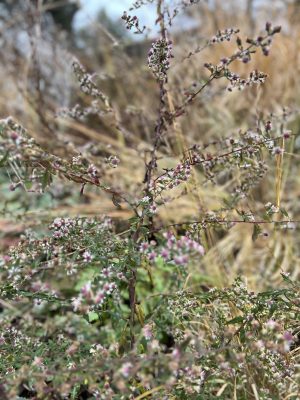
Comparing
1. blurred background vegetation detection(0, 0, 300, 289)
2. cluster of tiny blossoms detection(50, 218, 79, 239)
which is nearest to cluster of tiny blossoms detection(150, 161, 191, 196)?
cluster of tiny blossoms detection(50, 218, 79, 239)

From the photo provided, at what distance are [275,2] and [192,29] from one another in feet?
2.51

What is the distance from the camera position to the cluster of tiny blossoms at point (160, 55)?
45.9 inches

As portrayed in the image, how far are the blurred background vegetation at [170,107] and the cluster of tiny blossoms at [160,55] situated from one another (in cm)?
51

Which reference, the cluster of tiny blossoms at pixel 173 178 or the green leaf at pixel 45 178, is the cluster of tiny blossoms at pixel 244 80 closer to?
the cluster of tiny blossoms at pixel 173 178

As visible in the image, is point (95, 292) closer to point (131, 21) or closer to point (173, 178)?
point (173, 178)

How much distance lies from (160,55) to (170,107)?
2.05ft

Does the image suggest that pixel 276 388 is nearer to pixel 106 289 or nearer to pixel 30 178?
pixel 106 289

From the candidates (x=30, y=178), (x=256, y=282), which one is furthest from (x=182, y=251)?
(x=256, y=282)

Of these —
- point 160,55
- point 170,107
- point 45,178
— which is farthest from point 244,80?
point 170,107

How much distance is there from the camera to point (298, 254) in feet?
8.57

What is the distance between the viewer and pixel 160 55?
3.85 ft

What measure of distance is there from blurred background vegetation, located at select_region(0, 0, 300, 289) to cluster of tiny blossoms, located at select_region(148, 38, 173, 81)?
511 mm

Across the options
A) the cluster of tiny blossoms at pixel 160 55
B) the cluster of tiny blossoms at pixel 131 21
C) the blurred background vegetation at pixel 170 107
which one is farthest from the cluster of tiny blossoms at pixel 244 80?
the blurred background vegetation at pixel 170 107

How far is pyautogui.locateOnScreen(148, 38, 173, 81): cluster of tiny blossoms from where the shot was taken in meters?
1.17
